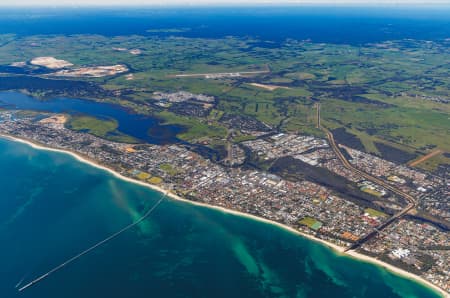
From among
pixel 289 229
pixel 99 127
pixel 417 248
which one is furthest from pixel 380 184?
pixel 99 127

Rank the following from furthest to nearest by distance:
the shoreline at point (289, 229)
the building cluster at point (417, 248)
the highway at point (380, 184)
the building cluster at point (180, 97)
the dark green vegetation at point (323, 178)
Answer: the building cluster at point (180, 97) → the dark green vegetation at point (323, 178) → the highway at point (380, 184) → the building cluster at point (417, 248) → the shoreline at point (289, 229)

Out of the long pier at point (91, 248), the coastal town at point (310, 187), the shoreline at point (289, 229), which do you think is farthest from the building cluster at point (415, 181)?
the long pier at point (91, 248)

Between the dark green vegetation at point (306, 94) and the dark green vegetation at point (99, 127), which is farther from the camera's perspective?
the dark green vegetation at point (306, 94)

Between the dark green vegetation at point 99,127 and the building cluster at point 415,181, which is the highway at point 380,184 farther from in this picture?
the dark green vegetation at point 99,127

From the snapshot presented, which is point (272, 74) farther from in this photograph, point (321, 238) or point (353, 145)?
point (321, 238)

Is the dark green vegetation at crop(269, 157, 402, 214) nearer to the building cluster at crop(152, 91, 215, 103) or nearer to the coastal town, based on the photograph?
the coastal town

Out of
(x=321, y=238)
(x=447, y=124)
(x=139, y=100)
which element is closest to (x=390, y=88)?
(x=447, y=124)
